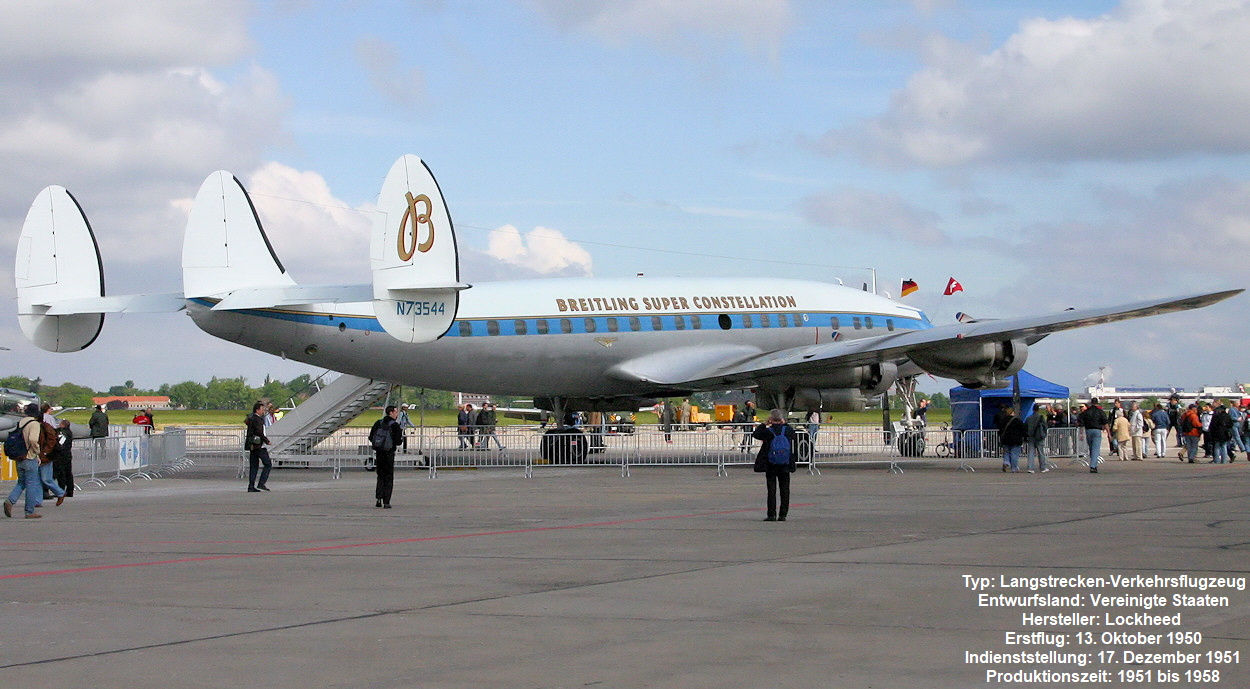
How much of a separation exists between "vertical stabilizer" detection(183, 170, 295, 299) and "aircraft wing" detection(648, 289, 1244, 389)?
939 centimetres

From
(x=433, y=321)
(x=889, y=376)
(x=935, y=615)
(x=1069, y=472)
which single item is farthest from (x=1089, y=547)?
(x=889, y=376)

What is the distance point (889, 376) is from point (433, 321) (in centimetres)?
1243

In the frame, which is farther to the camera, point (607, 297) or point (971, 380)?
point (607, 297)

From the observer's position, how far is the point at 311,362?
26.4 metres

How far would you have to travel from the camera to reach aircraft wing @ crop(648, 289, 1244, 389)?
24.6 m

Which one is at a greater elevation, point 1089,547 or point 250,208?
point 250,208

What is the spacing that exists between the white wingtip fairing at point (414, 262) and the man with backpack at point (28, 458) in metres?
5.69

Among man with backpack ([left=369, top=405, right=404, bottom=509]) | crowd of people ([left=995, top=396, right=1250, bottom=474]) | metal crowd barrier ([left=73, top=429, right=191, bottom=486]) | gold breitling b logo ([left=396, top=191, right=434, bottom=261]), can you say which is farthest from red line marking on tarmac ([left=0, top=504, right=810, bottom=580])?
metal crowd barrier ([left=73, top=429, right=191, bottom=486])

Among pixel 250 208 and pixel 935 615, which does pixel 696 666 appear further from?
pixel 250 208

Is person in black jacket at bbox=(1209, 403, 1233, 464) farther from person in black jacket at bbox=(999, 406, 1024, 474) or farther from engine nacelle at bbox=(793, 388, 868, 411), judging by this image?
engine nacelle at bbox=(793, 388, 868, 411)

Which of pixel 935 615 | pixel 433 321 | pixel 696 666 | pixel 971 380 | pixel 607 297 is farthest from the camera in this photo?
pixel 607 297

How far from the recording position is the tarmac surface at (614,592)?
257 inches

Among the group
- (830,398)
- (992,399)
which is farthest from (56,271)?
(992,399)

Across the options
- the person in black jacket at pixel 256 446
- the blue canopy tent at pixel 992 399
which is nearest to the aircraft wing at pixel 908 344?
the blue canopy tent at pixel 992 399
